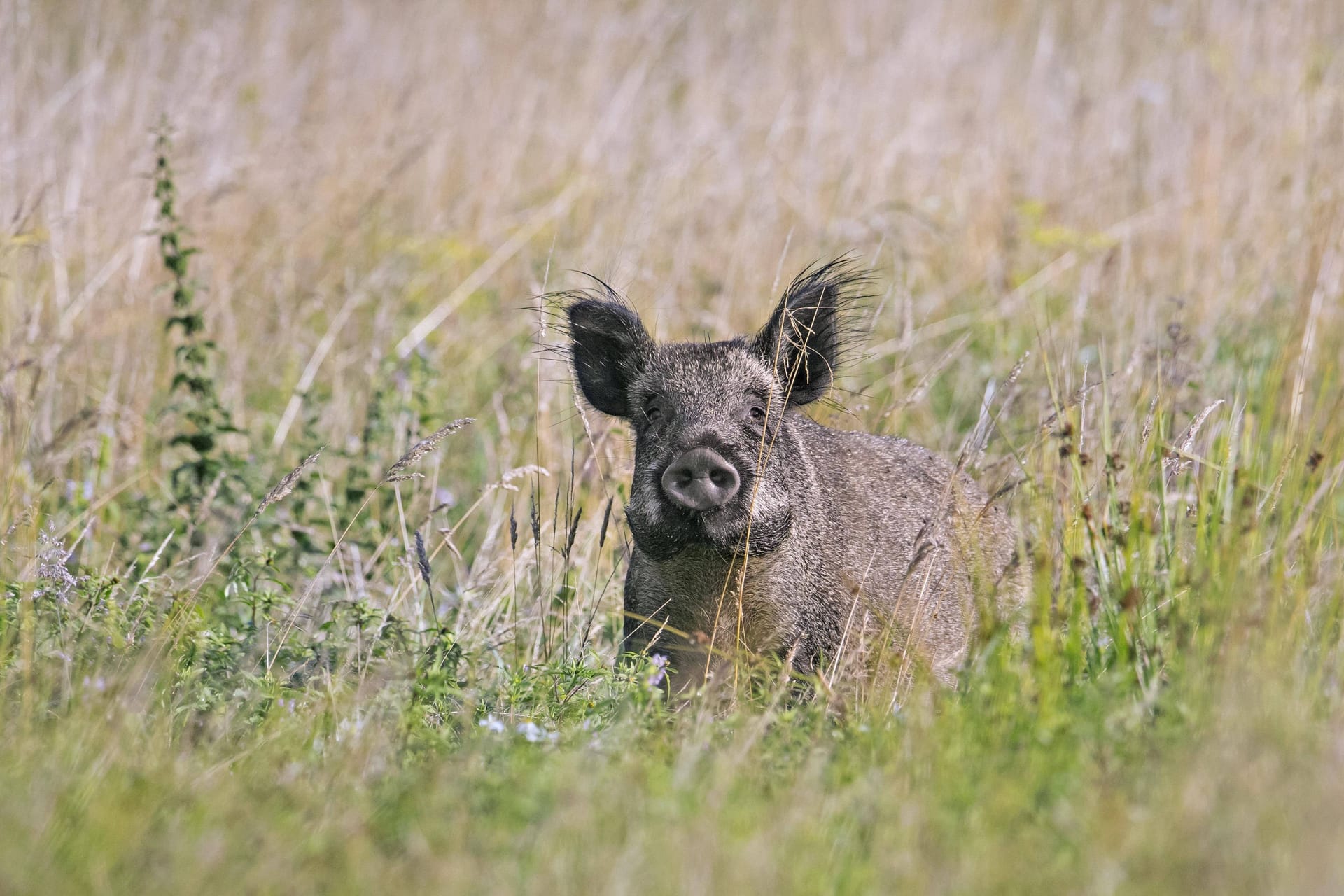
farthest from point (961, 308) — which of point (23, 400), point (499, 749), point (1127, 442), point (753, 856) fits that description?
point (753, 856)

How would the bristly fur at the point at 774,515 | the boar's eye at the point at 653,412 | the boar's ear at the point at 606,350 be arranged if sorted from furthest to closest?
the boar's ear at the point at 606,350 < the boar's eye at the point at 653,412 < the bristly fur at the point at 774,515

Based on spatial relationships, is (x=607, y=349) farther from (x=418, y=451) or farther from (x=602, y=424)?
(x=418, y=451)

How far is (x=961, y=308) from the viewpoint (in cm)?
893

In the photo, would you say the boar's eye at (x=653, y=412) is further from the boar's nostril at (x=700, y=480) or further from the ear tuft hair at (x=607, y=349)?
the boar's nostril at (x=700, y=480)

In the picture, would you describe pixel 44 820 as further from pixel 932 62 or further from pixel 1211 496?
pixel 932 62

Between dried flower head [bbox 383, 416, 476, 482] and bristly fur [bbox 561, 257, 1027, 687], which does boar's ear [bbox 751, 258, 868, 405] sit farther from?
dried flower head [bbox 383, 416, 476, 482]

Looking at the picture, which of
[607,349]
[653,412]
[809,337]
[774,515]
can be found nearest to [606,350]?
[607,349]

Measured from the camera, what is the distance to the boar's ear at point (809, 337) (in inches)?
213

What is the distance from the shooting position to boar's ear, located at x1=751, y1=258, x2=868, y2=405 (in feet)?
17.7

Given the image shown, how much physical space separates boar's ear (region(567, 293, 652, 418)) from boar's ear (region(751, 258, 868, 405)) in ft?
1.48

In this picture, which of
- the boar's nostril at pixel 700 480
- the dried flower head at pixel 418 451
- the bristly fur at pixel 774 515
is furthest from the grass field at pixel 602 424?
the boar's nostril at pixel 700 480

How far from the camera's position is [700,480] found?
4.75 metres

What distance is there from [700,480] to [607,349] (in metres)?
1.14

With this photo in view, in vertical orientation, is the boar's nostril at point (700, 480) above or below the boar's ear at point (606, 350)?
below
